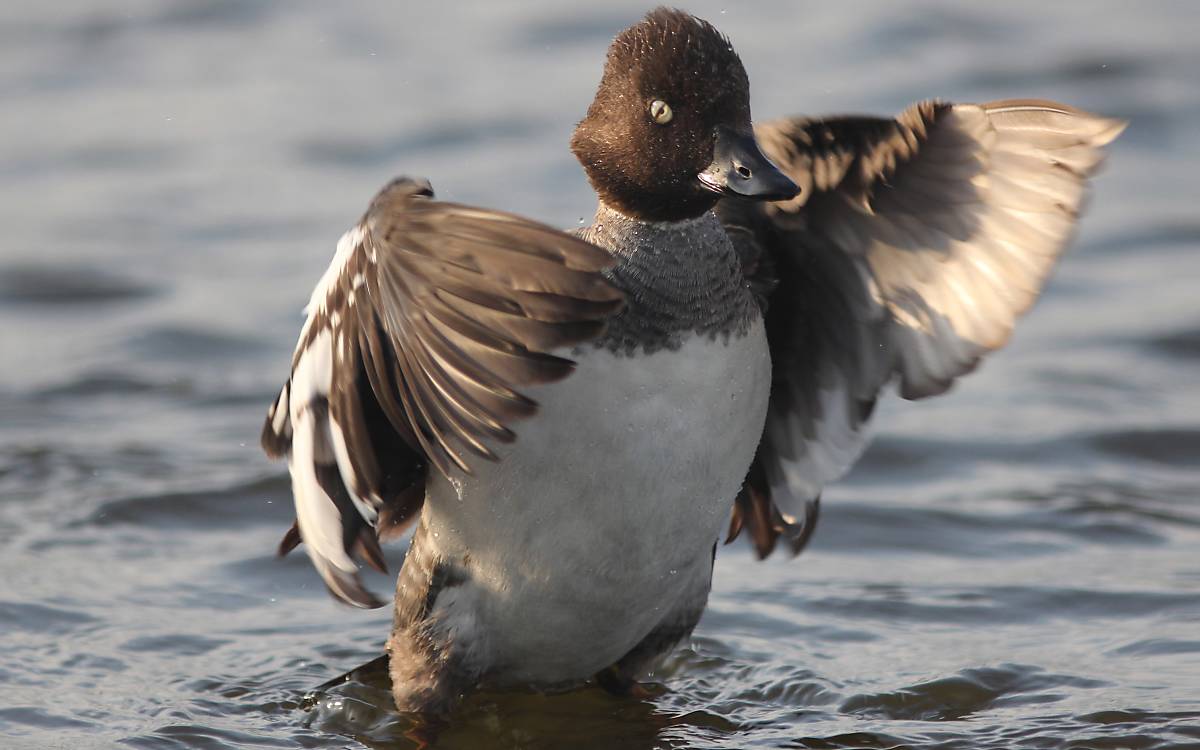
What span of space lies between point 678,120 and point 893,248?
92 cm

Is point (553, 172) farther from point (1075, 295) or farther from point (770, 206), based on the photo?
point (770, 206)

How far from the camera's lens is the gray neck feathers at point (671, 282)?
4.48 metres

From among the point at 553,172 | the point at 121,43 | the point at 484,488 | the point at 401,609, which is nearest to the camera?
the point at 484,488

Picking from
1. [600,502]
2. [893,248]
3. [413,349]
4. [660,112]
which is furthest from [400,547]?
[413,349]

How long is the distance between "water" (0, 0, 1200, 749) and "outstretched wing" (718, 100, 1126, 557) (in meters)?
0.84

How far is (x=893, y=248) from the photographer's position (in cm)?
516

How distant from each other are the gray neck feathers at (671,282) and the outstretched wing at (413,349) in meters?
0.49

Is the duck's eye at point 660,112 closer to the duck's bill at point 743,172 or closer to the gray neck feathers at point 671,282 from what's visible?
the duck's bill at point 743,172

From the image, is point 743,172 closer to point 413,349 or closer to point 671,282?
point 671,282

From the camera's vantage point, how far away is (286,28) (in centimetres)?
1389

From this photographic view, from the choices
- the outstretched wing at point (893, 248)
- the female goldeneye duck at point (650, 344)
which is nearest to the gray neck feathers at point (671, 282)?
the female goldeneye duck at point (650, 344)

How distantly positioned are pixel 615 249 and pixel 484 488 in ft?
2.31

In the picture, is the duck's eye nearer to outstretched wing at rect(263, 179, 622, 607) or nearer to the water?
outstretched wing at rect(263, 179, 622, 607)

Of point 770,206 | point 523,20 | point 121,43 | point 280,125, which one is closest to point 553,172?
point 280,125
